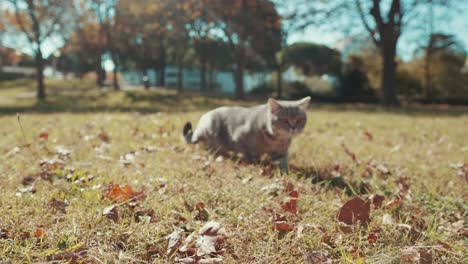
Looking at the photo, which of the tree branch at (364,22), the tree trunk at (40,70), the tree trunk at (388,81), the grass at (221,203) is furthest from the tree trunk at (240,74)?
the grass at (221,203)

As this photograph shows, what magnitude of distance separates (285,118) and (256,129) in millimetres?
379

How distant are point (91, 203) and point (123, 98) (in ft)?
49.0

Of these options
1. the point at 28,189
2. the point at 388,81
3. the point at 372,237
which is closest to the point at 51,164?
the point at 28,189

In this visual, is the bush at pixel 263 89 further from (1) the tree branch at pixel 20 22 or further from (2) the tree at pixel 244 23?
(1) the tree branch at pixel 20 22

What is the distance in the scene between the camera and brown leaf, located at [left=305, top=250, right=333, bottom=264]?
139 centimetres

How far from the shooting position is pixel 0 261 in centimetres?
127

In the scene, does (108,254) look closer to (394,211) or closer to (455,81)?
(394,211)

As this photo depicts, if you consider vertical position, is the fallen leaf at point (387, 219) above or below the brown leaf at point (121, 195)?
below

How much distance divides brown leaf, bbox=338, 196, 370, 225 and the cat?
3.65 ft

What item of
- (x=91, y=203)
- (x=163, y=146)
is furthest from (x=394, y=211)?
(x=163, y=146)

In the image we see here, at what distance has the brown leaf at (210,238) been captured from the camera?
1.43m

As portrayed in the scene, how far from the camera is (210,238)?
1.50m

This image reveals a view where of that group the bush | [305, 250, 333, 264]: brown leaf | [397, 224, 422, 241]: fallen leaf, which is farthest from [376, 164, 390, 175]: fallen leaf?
the bush

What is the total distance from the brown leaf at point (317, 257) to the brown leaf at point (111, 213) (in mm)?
946
